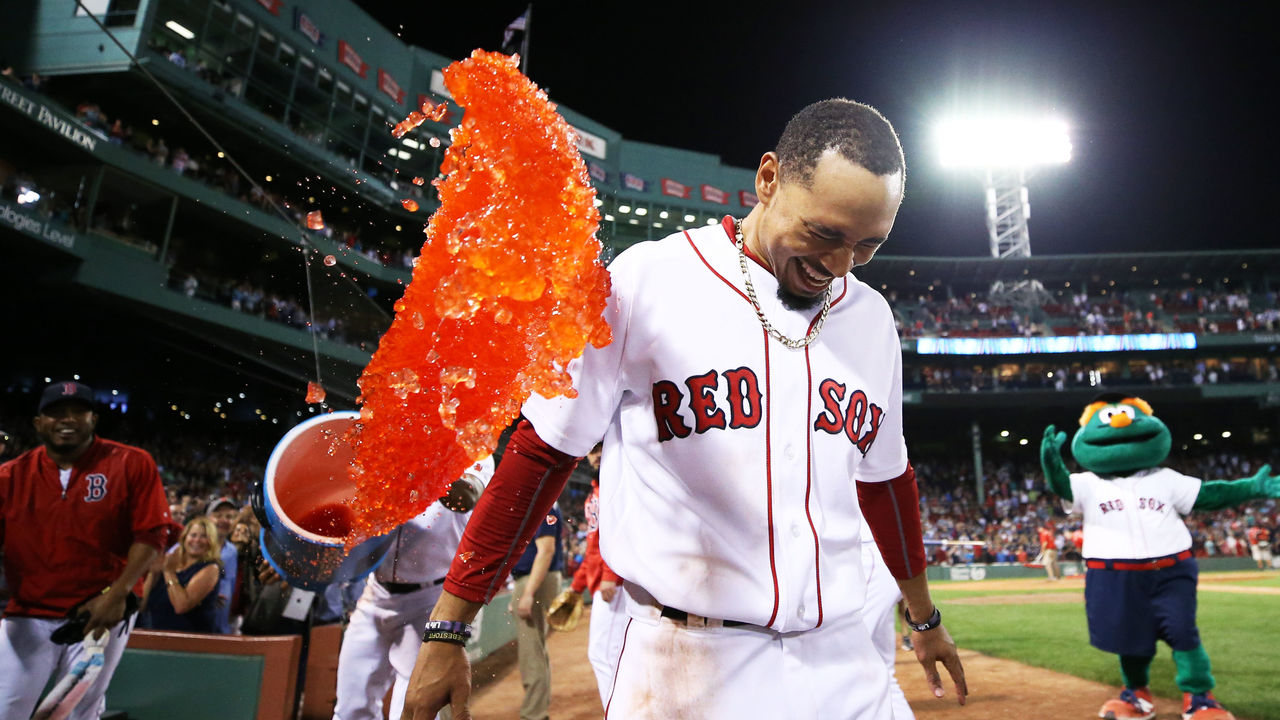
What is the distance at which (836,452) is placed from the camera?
189cm

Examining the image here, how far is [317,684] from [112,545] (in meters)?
2.19

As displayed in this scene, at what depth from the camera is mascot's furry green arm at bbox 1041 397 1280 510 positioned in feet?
20.2

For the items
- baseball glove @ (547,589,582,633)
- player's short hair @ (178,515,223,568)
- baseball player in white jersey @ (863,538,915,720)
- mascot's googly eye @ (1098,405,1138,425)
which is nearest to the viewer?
baseball player in white jersey @ (863,538,915,720)

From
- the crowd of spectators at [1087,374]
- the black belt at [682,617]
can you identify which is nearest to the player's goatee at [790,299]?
the black belt at [682,617]

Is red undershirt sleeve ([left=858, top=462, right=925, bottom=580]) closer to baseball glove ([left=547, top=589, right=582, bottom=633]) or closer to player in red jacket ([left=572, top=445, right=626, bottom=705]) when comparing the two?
player in red jacket ([left=572, top=445, right=626, bottom=705])

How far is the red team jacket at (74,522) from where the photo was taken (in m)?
4.29

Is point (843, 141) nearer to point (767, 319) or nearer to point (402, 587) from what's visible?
point (767, 319)

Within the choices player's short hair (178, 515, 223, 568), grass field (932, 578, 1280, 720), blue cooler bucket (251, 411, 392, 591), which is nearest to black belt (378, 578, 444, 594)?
blue cooler bucket (251, 411, 392, 591)

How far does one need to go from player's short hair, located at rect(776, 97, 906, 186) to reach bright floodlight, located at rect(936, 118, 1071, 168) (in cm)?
3561

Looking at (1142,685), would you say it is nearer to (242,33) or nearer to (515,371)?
(515,371)

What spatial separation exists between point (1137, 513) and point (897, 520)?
15.9ft

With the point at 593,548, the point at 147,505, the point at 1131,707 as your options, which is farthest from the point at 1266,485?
the point at 147,505

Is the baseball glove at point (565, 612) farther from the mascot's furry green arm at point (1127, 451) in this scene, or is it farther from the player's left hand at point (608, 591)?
the mascot's furry green arm at point (1127, 451)

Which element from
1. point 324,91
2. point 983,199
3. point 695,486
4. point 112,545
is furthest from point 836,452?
point 983,199
